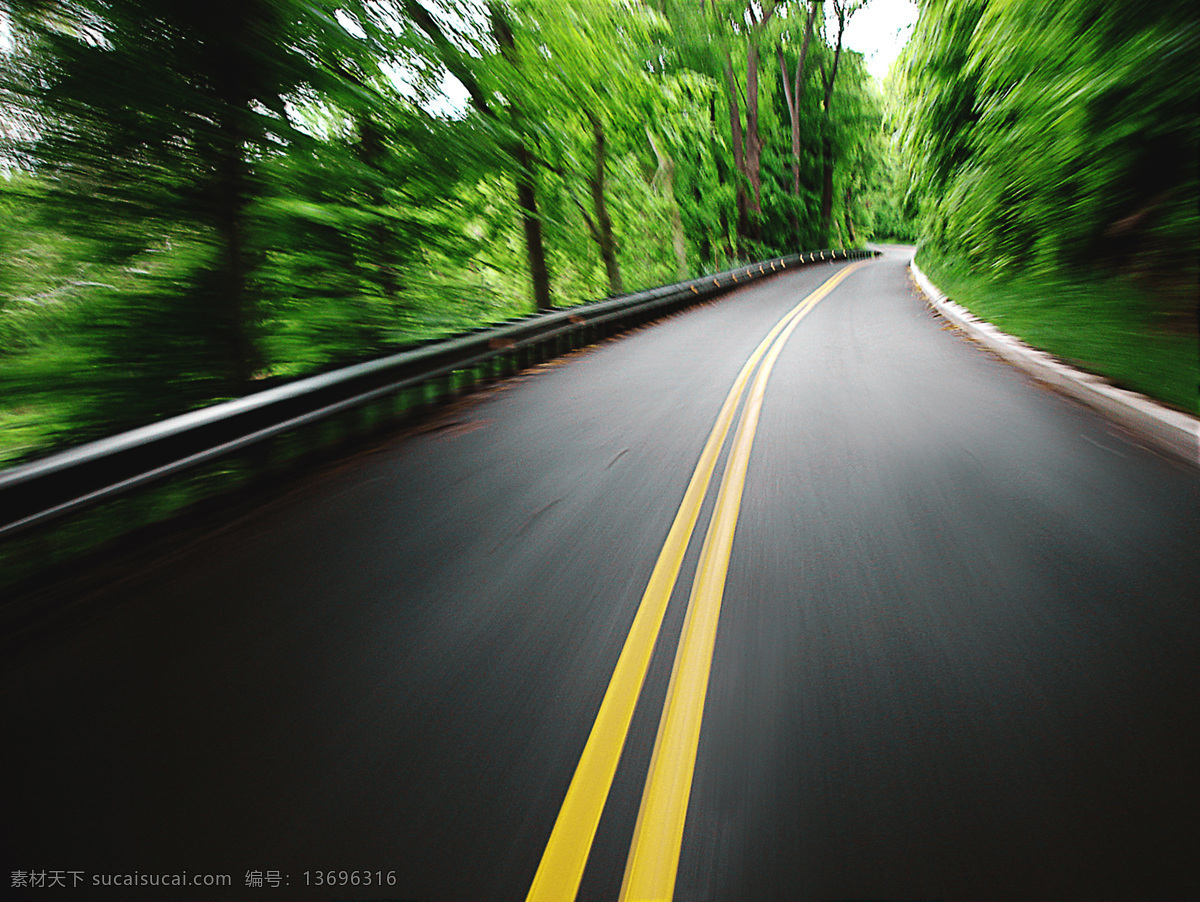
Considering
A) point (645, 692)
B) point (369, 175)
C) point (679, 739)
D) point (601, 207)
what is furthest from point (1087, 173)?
point (601, 207)

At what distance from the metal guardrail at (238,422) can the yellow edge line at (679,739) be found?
3.26m

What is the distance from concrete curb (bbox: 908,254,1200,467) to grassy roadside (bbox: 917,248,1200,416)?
0.51 ft

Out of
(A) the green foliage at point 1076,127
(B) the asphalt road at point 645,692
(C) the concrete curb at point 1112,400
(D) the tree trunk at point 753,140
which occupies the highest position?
(D) the tree trunk at point 753,140

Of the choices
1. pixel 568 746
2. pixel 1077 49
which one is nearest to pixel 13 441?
pixel 568 746

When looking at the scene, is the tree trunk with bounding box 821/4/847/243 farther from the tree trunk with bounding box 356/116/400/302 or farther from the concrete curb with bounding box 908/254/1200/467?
the tree trunk with bounding box 356/116/400/302

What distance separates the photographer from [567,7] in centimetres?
1116

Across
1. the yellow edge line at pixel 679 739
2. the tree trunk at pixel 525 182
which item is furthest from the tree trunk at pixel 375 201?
the yellow edge line at pixel 679 739

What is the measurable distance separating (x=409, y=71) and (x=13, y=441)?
5.61 metres

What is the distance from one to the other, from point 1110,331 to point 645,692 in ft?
24.8

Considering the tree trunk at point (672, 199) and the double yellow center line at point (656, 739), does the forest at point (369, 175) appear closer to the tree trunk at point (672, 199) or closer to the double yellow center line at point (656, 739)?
the double yellow center line at point (656, 739)

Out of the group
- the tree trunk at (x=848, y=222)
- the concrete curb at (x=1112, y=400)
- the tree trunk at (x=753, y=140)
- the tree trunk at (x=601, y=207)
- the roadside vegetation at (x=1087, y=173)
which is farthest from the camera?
the tree trunk at (x=848, y=222)

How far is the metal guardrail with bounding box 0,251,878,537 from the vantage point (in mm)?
3049

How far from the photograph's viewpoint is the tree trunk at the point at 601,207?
16.3 meters

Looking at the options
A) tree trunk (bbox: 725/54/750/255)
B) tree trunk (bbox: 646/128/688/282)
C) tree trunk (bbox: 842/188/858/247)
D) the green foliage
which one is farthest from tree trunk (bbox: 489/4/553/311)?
tree trunk (bbox: 842/188/858/247)
